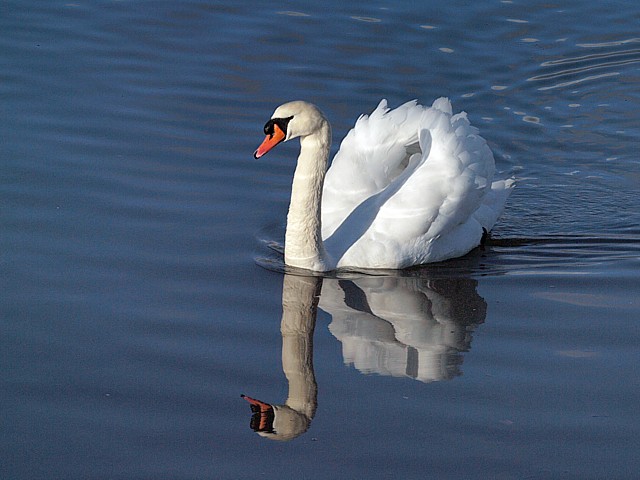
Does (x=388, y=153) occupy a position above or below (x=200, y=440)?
above

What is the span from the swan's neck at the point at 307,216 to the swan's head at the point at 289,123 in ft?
0.89

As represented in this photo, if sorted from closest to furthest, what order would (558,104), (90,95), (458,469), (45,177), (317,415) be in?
1. (458,469)
2. (317,415)
3. (45,177)
4. (90,95)
5. (558,104)

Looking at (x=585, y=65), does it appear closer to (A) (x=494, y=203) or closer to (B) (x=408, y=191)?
(A) (x=494, y=203)

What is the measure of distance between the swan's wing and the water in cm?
Answer: 57

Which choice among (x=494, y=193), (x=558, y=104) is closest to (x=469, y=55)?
(x=558, y=104)

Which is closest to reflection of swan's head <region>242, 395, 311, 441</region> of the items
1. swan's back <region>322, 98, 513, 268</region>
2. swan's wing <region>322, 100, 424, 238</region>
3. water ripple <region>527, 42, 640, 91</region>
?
swan's back <region>322, 98, 513, 268</region>

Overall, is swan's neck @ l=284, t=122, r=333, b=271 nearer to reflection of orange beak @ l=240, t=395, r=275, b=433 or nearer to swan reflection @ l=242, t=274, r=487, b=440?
swan reflection @ l=242, t=274, r=487, b=440

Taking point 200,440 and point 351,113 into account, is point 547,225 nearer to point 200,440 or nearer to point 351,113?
point 351,113

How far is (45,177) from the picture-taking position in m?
9.80

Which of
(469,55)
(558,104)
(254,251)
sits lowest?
(254,251)

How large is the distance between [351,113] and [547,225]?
117 inches

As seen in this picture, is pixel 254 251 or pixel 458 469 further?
pixel 254 251

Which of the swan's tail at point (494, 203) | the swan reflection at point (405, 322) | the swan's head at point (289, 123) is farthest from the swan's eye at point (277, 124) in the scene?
the swan's tail at point (494, 203)

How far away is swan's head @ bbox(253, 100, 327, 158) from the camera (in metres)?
8.20
